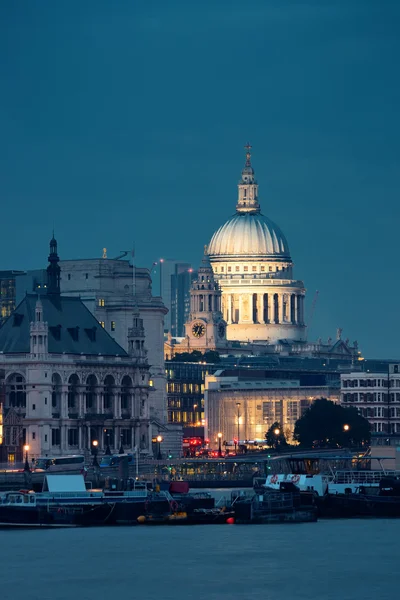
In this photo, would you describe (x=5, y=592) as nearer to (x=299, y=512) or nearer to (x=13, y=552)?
(x=13, y=552)

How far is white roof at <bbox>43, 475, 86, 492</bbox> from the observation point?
19788cm

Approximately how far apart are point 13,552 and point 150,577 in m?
14.3

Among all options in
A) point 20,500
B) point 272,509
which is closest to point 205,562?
point 272,509

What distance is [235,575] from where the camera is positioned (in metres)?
165

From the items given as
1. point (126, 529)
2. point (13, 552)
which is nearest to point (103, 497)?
point (126, 529)

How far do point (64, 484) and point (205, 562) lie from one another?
95.8ft

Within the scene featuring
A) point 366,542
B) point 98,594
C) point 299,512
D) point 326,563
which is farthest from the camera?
point 299,512

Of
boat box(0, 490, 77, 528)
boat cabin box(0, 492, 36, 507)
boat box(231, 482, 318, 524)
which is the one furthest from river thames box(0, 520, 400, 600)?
boat cabin box(0, 492, 36, 507)

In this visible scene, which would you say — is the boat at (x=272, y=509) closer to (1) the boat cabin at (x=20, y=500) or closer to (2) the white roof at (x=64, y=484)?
(2) the white roof at (x=64, y=484)

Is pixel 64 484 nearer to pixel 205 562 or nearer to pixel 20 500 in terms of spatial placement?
pixel 20 500

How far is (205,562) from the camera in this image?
171m

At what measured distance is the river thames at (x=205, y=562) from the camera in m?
159

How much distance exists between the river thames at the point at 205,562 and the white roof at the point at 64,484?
22.4 feet

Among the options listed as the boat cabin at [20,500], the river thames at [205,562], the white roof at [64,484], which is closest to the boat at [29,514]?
the boat cabin at [20,500]
